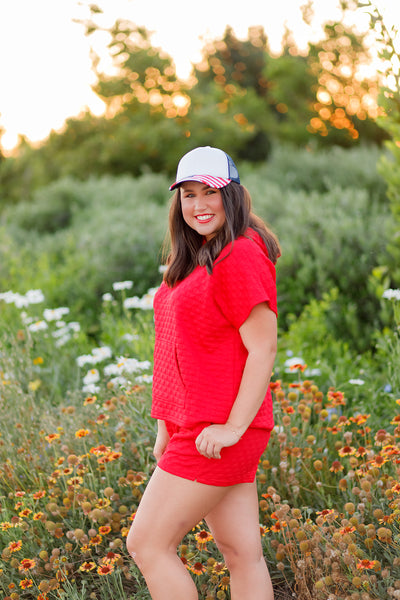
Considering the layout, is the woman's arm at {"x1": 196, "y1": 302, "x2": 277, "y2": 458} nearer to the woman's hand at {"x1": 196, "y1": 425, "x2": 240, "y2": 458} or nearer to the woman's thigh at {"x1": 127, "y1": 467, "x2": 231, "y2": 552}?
the woman's hand at {"x1": 196, "y1": 425, "x2": 240, "y2": 458}

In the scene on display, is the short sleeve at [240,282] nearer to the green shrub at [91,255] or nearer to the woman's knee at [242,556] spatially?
the woman's knee at [242,556]

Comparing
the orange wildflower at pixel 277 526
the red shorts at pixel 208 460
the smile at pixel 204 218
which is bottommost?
the orange wildflower at pixel 277 526

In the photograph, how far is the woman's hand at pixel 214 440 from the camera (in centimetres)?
177

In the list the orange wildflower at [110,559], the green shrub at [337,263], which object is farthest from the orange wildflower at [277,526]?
the green shrub at [337,263]

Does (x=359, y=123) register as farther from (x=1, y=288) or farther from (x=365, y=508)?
(x=365, y=508)

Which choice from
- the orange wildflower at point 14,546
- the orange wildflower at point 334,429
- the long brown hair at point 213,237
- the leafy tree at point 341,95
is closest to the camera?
the long brown hair at point 213,237

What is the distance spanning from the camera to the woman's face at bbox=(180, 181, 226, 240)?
197 cm

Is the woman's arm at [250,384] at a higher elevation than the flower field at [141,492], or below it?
higher

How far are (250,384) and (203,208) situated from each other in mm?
609

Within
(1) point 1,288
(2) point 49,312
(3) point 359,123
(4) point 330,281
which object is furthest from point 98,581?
(3) point 359,123

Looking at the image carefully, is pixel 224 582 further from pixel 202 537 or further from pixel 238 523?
pixel 238 523

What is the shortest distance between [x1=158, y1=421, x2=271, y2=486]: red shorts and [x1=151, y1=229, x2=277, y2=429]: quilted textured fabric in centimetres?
5

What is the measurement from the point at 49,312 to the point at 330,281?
2522 mm

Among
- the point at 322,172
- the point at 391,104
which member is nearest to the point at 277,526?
the point at 391,104
